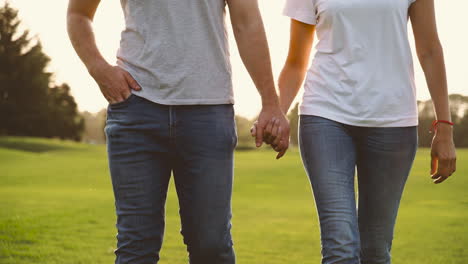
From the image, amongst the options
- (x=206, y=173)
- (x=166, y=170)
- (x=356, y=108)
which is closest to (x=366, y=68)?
(x=356, y=108)

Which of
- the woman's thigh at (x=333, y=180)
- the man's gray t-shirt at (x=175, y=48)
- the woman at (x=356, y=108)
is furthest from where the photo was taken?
the woman at (x=356, y=108)

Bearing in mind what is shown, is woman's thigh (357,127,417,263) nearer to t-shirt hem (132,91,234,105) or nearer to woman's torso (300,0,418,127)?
woman's torso (300,0,418,127)

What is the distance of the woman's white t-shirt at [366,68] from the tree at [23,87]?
1918 inches

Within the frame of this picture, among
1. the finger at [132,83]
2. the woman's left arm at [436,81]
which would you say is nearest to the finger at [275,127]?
the finger at [132,83]

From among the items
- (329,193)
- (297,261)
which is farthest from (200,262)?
(297,261)

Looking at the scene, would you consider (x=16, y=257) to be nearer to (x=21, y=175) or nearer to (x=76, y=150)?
(x=21, y=175)

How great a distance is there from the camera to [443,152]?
2984 mm

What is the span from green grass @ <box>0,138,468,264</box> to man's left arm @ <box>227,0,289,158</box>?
130 inches

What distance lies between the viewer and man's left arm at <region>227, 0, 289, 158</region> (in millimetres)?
2629

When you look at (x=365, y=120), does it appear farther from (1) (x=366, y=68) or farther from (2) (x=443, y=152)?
(2) (x=443, y=152)

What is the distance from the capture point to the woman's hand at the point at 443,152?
298cm

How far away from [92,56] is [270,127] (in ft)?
2.83

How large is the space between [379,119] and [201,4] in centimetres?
101

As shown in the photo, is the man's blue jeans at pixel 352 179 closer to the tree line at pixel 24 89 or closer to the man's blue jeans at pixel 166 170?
the man's blue jeans at pixel 166 170
